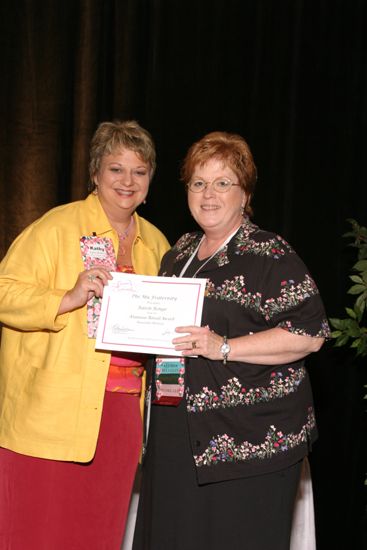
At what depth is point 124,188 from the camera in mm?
2799

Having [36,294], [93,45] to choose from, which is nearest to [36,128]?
[93,45]

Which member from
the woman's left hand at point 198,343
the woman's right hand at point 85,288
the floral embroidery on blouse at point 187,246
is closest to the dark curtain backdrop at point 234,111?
the floral embroidery on blouse at point 187,246

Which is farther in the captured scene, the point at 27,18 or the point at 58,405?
the point at 27,18

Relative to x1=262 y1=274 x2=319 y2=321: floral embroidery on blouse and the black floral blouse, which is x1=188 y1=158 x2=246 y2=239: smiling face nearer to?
the black floral blouse

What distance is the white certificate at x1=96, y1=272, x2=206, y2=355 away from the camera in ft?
7.53

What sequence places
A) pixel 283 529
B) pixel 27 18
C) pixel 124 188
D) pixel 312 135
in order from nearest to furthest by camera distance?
pixel 283 529
pixel 124 188
pixel 27 18
pixel 312 135

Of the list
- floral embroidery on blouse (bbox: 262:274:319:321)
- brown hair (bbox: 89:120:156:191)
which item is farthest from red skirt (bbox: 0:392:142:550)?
brown hair (bbox: 89:120:156:191)

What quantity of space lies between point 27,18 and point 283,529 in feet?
7.77

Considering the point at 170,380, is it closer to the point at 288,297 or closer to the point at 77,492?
the point at 288,297

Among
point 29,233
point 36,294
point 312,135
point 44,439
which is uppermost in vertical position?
point 312,135

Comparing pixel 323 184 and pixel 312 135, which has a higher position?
pixel 312 135

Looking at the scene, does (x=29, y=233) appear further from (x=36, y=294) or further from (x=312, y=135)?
(x=312, y=135)

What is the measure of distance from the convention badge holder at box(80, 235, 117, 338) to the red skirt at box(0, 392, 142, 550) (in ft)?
1.08

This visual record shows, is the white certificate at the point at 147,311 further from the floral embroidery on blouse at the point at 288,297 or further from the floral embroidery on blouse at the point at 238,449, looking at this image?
the floral embroidery on blouse at the point at 238,449
